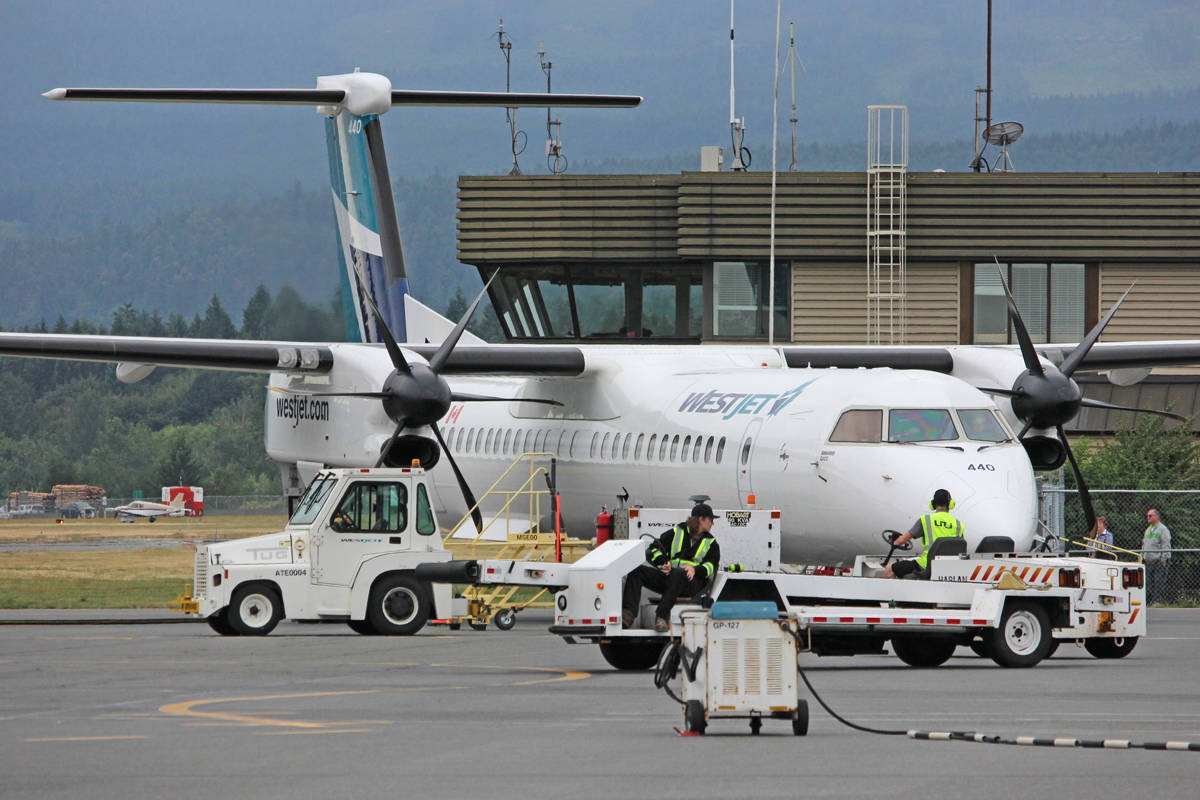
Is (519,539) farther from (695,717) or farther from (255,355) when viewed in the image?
(695,717)

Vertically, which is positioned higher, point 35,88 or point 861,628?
point 35,88

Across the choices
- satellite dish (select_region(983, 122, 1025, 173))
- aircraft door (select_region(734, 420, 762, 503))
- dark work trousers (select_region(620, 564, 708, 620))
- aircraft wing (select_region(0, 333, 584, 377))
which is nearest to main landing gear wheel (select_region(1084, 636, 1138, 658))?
aircraft door (select_region(734, 420, 762, 503))

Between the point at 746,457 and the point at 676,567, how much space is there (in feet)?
14.6

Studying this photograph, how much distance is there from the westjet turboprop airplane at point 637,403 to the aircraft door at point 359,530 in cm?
217

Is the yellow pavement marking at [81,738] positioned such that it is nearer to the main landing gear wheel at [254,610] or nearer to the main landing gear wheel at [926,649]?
the main landing gear wheel at [926,649]

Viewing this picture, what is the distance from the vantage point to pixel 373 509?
19156 millimetres

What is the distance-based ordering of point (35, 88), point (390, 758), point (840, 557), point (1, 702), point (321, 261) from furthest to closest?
point (35, 88) < point (321, 261) < point (840, 557) < point (1, 702) < point (390, 758)

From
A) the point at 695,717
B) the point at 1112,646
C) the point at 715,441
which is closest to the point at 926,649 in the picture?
the point at 1112,646

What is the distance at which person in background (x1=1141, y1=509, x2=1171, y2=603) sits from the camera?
82.5 ft

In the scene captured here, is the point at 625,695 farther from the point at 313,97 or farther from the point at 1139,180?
the point at 1139,180

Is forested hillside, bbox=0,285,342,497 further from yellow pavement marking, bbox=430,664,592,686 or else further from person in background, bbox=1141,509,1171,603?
yellow pavement marking, bbox=430,664,592,686

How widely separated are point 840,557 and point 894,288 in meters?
18.0

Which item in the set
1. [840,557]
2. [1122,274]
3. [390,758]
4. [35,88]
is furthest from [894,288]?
[35,88]

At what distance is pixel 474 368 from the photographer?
22.8 metres
